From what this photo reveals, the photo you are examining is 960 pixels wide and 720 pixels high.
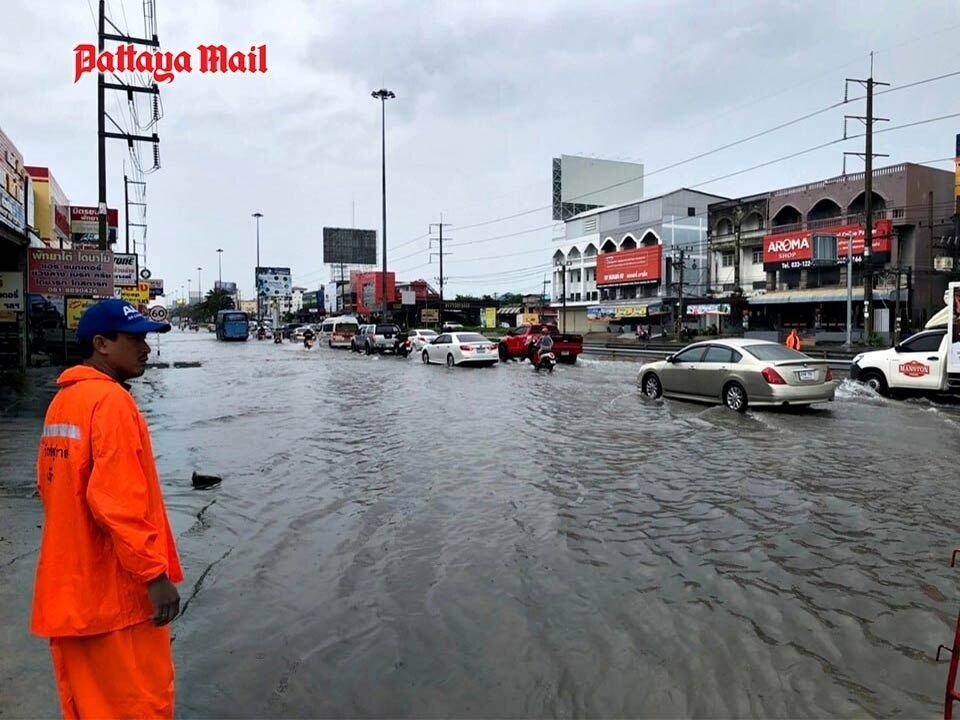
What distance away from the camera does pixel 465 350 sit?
2817 cm

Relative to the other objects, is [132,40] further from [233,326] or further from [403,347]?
[233,326]

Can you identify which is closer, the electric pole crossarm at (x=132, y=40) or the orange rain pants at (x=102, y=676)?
the orange rain pants at (x=102, y=676)

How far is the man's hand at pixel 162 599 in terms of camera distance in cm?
246

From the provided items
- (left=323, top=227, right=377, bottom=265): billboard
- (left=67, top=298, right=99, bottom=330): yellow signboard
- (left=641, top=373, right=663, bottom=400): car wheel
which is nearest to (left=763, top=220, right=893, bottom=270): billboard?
(left=641, top=373, right=663, bottom=400): car wheel

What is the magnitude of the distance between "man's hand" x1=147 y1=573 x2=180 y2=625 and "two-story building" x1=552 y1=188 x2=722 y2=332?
196 ft

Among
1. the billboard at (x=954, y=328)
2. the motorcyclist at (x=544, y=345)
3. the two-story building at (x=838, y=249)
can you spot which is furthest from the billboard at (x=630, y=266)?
the billboard at (x=954, y=328)

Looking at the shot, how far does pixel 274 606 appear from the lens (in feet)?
15.7

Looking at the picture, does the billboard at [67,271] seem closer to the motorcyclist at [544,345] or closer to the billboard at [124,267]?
the billboard at [124,267]

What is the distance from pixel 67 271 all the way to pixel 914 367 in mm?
20959

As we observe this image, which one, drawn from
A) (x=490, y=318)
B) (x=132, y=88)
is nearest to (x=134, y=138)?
(x=132, y=88)

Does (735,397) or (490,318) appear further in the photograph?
(490,318)

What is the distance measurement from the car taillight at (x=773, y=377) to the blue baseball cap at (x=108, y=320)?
482 inches

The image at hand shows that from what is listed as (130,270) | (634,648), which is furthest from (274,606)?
(130,270)

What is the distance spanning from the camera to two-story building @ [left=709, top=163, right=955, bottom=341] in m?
43.2
